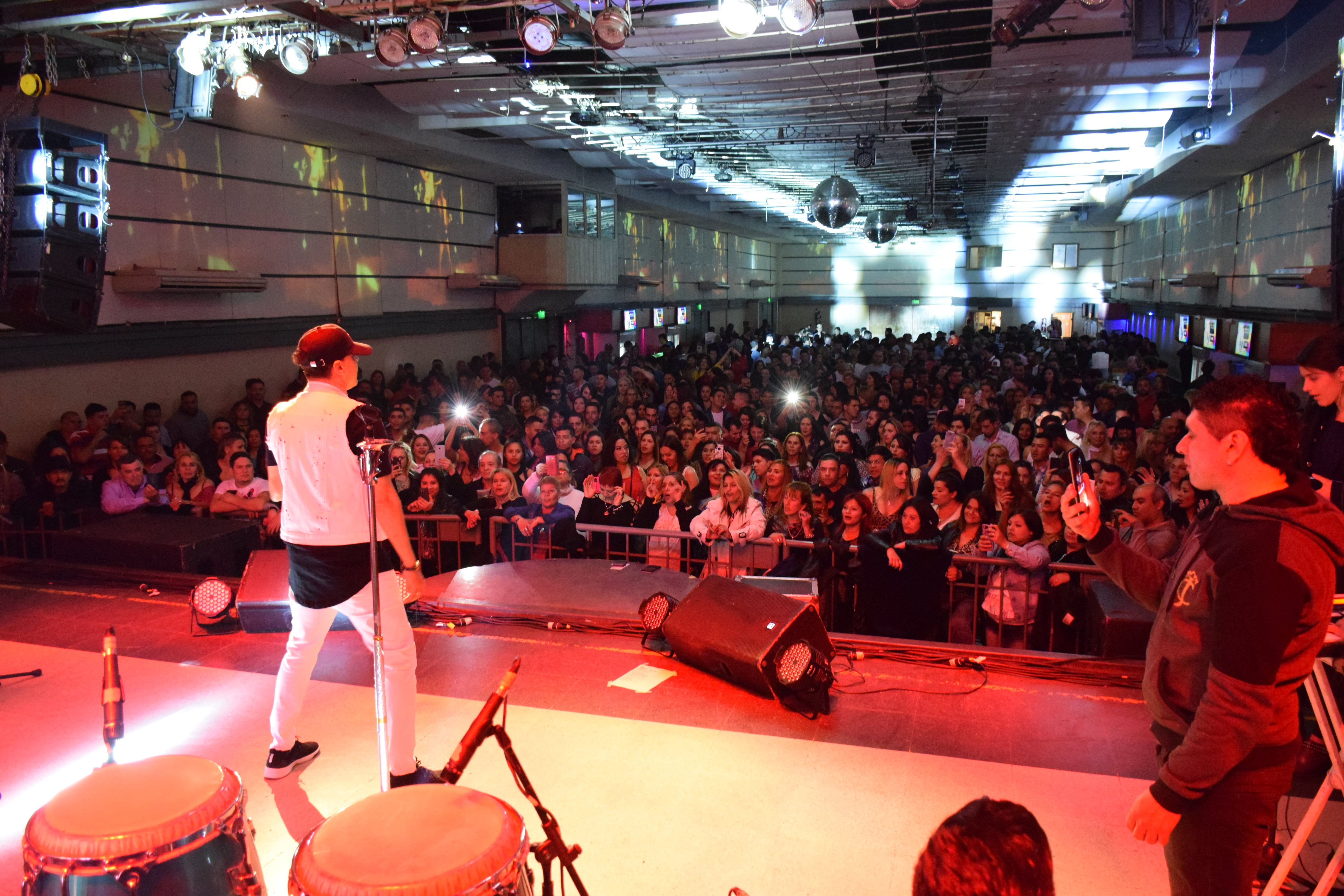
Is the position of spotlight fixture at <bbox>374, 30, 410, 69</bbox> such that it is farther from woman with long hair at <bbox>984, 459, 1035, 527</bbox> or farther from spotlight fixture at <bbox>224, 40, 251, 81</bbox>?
woman with long hair at <bbox>984, 459, 1035, 527</bbox>

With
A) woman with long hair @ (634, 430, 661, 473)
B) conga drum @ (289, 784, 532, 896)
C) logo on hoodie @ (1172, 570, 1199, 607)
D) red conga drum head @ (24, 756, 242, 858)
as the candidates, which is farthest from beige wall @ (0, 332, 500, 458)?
logo on hoodie @ (1172, 570, 1199, 607)

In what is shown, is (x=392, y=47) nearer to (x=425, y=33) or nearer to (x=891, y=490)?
(x=425, y=33)

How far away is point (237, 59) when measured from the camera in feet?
22.4

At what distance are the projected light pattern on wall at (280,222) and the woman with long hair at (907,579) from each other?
8.07 meters

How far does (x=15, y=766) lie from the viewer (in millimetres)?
3670

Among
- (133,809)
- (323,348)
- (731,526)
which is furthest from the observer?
(731,526)

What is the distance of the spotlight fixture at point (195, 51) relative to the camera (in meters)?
6.59

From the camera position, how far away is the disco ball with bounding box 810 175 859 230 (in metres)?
9.66

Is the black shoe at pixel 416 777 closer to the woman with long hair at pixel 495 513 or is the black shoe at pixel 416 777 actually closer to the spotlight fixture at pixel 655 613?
the spotlight fixture at pixel 655 613

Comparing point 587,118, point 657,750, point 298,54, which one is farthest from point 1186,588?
point 587,118

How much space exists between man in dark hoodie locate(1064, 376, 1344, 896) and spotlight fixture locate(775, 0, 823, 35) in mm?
4057

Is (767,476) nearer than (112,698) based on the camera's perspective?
No

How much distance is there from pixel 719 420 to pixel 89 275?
7.45 m

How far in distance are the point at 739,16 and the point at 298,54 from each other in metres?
3.33
